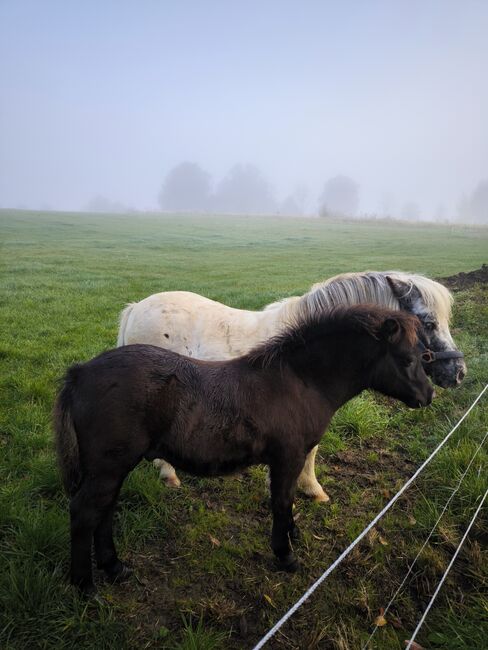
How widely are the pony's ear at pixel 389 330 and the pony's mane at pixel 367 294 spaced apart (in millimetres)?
959

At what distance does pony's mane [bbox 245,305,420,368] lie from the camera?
2.87 meters

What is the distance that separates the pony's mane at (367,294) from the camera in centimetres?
382

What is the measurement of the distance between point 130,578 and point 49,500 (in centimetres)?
109

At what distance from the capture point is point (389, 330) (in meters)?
2.81

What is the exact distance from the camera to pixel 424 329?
3.83m

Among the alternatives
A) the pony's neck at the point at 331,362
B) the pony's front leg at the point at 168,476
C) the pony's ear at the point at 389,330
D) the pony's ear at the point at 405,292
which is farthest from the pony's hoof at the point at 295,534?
the pony's ear at the point at 405,292

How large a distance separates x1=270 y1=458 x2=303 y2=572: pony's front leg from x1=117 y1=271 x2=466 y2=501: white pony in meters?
0.85

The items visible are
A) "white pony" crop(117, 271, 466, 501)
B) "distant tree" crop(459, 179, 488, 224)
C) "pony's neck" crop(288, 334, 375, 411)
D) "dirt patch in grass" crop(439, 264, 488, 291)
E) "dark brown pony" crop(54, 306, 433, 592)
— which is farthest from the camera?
"distant tree" crop(459, 179, 488, 224)

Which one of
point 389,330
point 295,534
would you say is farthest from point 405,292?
point 295,534

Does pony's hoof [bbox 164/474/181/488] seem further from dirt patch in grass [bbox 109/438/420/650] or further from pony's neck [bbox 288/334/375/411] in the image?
pony's neck [bbox 288/334/375/411]

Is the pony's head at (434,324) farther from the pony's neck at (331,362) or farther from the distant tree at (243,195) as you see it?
the distant tree at (243,195)

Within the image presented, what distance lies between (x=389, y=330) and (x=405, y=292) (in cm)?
122

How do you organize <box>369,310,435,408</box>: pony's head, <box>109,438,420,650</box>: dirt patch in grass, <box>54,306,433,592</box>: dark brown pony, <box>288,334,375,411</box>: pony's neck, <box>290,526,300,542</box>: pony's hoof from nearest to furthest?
<box>54,306,433,592</box>: dark brown pony < <box>109,438,420,650</box>: dirt patch in grass < <box>369,310,435,408</box>: pony's head < <box>288,334,375,411</box>: pony's neck < <box>290,526,300,542</box>: pony's hoof

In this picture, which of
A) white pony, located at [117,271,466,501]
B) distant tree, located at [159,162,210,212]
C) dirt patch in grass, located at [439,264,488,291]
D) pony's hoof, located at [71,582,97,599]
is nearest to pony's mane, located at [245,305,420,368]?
white pony, located at [117,271,466,501]
